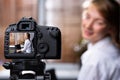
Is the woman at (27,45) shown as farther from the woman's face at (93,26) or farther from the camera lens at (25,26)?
the woman's face at (93,26)

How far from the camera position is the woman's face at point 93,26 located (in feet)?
4.31

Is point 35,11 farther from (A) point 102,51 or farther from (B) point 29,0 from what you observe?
(A) point 102,51

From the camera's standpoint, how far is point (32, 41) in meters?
1.17

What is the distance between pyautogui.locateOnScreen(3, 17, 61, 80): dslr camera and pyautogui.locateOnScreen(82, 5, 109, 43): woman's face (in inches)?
6.0

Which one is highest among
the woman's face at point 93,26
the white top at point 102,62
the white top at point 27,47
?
the woman's face at point 93,26

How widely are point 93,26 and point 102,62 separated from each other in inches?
5.1

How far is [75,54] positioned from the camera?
3.84 m

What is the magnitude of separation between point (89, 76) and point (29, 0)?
1.28 feet

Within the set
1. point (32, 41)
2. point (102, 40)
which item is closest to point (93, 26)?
point (102, 40)

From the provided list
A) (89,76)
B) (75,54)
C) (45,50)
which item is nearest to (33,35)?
(45,50)

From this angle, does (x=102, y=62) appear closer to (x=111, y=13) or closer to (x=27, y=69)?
(x=111, y=13)

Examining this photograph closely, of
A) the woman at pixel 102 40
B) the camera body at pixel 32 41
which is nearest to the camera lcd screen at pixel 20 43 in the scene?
the camera body at pixel 32 41

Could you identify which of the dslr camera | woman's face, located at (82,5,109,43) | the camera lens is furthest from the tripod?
woman's face, located at (82,5,109,43)

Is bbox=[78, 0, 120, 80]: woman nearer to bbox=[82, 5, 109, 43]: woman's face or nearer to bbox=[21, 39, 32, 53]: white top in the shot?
bbox=[82, 5, 109, 43]: woman's face
